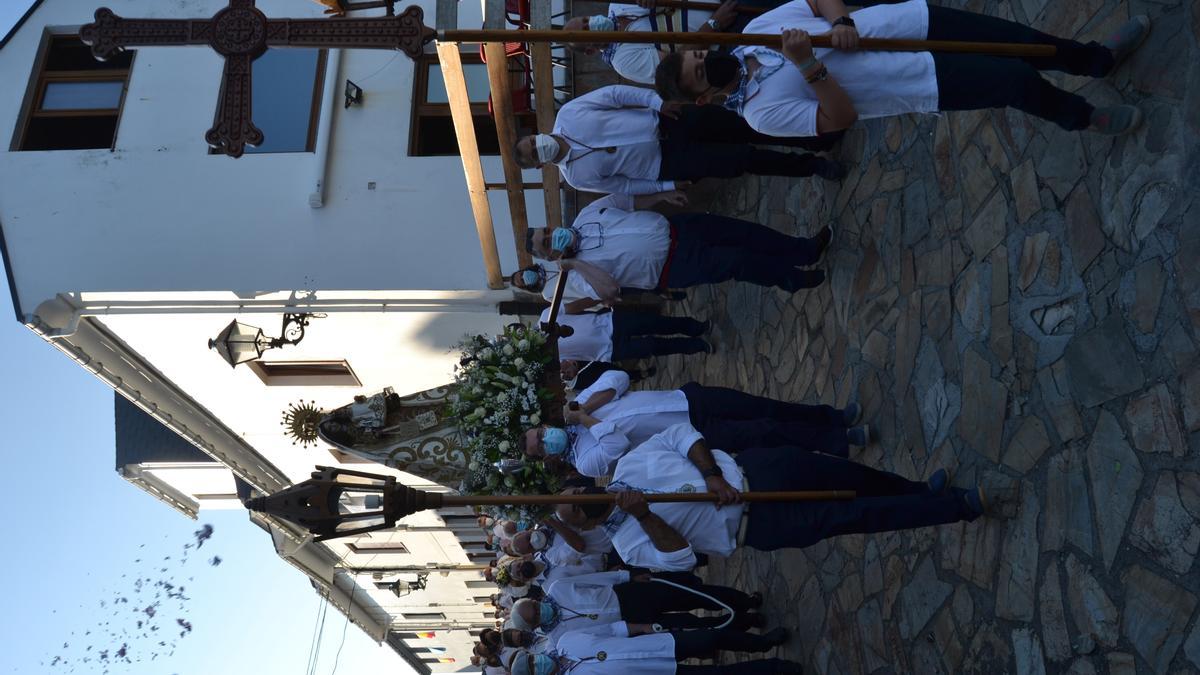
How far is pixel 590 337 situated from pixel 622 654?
3.17m

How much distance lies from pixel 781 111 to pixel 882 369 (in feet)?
6.76

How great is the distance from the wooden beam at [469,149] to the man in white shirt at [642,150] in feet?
3.30

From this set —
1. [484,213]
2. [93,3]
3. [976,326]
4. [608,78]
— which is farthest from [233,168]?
[976,326]

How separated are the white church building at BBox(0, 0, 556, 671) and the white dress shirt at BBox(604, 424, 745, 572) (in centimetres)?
587

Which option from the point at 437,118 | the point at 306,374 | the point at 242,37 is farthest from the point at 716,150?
the point at 306,374

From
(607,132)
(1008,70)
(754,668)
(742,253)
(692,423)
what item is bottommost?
(754,668)

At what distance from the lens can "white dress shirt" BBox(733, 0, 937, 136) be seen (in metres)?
4.49

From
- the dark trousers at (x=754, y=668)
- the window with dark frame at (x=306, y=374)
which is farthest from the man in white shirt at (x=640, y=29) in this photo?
the window with dark frame at (x=306, y=374)

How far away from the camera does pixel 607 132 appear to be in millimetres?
6832

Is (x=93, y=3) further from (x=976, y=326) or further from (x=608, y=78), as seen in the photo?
(x=976, y=326)

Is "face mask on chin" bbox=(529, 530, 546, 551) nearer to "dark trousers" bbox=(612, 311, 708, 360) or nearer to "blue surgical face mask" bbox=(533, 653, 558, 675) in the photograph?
"blue surgical face mask" bbox=(533, 653, 558, 675)

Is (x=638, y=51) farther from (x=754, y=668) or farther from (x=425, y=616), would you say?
(x=425, y=616)

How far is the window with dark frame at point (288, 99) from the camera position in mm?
11656

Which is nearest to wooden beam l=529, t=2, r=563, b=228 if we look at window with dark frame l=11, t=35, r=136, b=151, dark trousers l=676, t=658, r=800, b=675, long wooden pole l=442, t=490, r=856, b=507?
long wooden pole l=442, t=490, r=856, b=507
